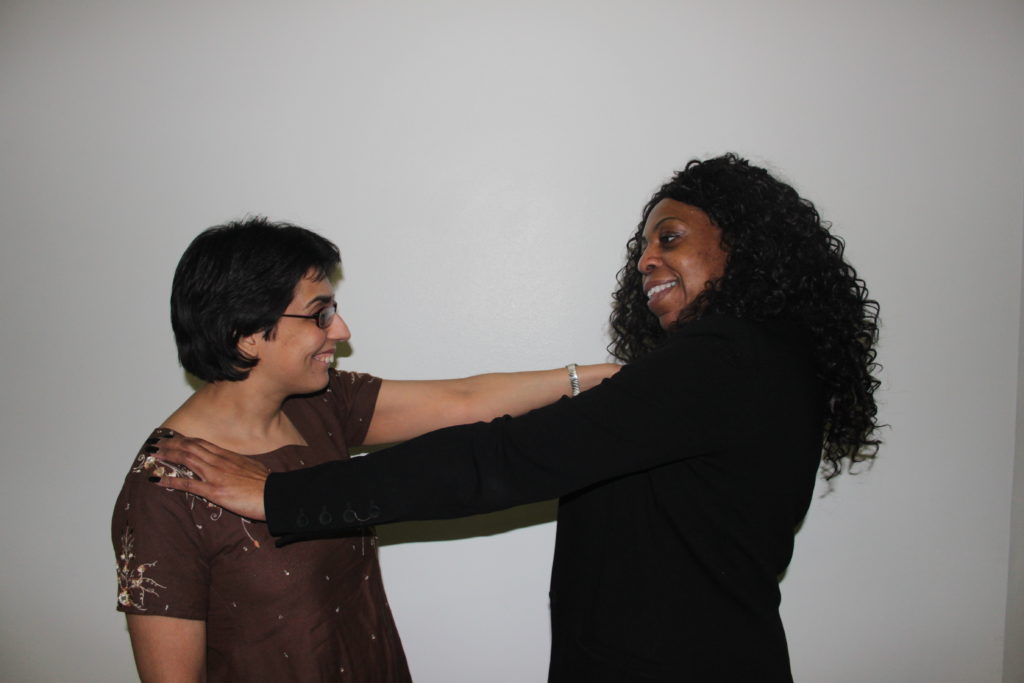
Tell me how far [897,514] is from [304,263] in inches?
74.2

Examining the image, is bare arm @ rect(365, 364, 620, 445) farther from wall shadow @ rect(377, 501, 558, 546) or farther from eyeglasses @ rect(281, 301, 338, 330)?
wall shadow @ rect(377, 501, 558, 546)

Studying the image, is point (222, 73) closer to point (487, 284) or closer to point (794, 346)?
point (487, 284)

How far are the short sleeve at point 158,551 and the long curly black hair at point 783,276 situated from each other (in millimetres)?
1011

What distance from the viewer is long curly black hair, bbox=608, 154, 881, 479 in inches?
50.3

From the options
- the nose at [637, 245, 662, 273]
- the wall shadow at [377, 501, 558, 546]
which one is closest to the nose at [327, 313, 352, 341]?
the nose at [637, 245, 662, 273]

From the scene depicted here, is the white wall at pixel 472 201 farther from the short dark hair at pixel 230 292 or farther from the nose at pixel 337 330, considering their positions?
the short dark hair at pixel 230 292

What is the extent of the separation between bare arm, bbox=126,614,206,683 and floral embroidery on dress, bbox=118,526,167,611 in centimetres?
3

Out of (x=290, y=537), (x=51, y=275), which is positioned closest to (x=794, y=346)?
(x=290, y=537)

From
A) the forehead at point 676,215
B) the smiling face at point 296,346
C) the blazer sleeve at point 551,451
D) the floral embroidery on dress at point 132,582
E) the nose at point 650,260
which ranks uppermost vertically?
the forehead at point 676,215

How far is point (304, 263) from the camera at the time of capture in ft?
4.32

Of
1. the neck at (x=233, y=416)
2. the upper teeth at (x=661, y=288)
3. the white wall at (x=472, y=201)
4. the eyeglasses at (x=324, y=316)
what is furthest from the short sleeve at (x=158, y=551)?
the upper teeth at (x=661, y=288)

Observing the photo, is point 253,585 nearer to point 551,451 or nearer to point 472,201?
point 551,451

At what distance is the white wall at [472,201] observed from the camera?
74.8 inches

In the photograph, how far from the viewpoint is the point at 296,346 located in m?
1.32
